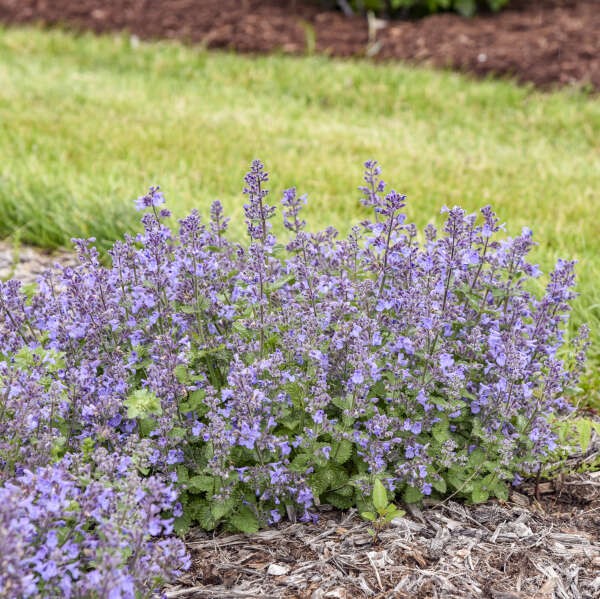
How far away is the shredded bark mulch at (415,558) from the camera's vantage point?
2221 mm

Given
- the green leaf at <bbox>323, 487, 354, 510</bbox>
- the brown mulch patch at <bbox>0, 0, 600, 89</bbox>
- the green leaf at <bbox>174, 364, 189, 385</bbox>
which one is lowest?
the green leaf at <bbox>323, 487, 354, 510</bbox>

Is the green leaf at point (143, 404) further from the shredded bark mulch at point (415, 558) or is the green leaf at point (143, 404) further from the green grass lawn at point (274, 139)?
the green grass lawn at point (274, 139)

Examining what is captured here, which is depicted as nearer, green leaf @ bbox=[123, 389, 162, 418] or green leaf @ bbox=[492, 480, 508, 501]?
green leaf @ bbox=[123, 389, 162, 418]

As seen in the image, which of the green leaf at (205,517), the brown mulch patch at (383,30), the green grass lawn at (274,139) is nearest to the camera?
the green leaf at (205,517)

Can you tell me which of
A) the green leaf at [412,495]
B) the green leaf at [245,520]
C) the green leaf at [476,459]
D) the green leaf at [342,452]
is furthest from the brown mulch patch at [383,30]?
the green leaf at [245,520]

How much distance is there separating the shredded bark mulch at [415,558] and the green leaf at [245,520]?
9 cm

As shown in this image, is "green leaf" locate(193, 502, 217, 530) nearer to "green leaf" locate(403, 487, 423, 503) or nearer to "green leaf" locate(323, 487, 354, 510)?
"green leaf" locate(323, 487, 354, 510)

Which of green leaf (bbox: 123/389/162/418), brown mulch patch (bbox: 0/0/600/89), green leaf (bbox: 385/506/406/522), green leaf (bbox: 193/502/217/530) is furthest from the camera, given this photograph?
brown mulch patch (bbox: 0/0/600/89)

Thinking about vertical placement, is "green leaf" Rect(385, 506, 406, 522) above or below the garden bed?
above

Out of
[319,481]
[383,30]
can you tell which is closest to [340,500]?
[319,481]

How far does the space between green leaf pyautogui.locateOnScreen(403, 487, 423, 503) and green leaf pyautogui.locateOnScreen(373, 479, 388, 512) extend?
252 millimetres

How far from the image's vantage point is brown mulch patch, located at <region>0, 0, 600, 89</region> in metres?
8.40

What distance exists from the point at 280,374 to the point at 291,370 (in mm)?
215

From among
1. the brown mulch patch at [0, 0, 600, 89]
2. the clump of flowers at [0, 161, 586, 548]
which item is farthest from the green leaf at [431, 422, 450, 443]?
the brown mulch patch at [0, 0, 600, 89]
